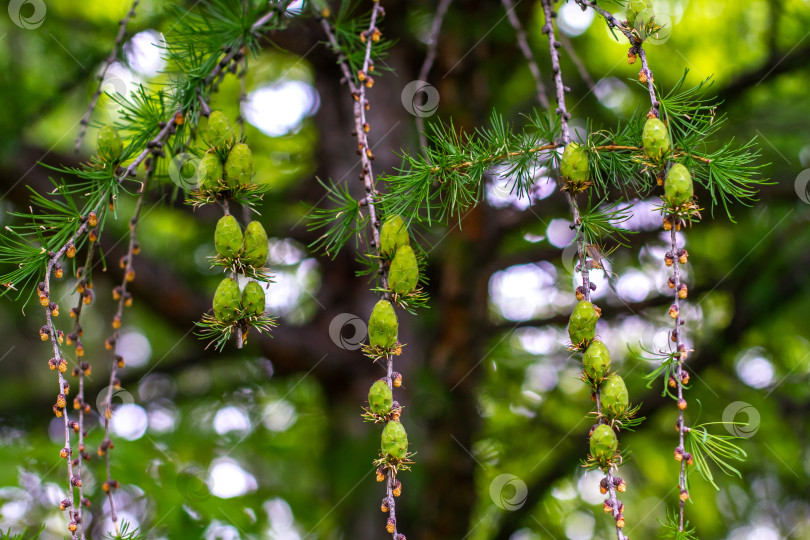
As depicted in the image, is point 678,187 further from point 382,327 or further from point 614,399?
point 382,327

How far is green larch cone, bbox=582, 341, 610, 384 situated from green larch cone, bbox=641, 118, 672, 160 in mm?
240

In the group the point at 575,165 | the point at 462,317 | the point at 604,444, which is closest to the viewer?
the point at 604,444

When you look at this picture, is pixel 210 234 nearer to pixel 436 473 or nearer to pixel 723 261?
pixel 436 473

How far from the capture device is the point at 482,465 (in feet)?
8.98

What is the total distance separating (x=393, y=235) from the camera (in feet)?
2.76

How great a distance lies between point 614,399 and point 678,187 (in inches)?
9.9

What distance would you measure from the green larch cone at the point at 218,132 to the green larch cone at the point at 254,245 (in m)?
0.13

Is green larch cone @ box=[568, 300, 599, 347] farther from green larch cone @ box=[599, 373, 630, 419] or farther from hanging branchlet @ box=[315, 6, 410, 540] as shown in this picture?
hanging branchlet @ box=[315, 6, 410, 540]

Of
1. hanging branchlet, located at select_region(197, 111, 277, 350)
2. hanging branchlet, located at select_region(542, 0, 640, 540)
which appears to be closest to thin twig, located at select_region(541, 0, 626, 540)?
hanging branchlet, located at select_region(542, 0, 640, 540)

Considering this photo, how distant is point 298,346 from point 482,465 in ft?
3.02

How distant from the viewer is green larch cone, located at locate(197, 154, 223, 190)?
2.80 ft

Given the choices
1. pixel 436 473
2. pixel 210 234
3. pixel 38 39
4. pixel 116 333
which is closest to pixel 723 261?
pixel 436 473

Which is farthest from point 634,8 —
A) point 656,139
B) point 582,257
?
point 582,257

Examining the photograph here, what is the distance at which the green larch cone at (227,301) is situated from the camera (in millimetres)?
803
